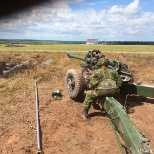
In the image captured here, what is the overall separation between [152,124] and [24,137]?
3.53 metres

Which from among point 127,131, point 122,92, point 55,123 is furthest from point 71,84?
point 127,131

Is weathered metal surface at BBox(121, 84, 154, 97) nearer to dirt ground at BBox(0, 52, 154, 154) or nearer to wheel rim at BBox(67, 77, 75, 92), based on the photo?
dirt ground at BBox(0, 52, 154, 154)

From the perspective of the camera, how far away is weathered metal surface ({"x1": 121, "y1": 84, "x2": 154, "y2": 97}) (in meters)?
8.68

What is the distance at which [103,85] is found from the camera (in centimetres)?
728

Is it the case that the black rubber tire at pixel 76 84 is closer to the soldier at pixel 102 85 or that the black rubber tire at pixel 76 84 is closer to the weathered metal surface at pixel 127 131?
the soldier at pixel 102 85

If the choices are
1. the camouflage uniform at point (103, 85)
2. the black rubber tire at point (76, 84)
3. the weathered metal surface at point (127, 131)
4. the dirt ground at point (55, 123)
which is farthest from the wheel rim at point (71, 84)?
the weathered metal surface at point (127, 131)

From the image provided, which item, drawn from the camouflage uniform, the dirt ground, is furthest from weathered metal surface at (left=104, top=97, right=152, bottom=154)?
the dirt ground

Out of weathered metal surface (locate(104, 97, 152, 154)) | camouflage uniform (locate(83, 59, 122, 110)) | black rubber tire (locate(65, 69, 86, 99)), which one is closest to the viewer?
weathered metal surface (locate(104, 97, 152, 154))

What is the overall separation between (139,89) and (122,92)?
3.02 feet

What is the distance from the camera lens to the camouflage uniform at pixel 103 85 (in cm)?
A: 720

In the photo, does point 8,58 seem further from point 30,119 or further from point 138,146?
point 138,146

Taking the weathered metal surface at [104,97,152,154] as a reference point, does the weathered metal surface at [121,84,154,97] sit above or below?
below

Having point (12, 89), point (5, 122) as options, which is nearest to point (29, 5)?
point (5, 122)

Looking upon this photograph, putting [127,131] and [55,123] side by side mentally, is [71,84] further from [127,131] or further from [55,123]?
[127,131]
